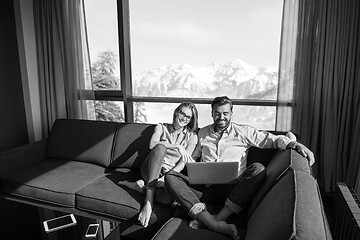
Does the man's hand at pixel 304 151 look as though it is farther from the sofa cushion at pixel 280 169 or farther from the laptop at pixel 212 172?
the laptop at pixel 212 172

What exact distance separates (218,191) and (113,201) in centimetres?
75

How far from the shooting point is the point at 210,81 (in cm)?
300

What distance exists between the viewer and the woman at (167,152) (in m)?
1.89

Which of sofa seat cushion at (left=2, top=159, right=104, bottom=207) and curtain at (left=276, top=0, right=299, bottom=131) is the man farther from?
sofa seat cushion at (left=2, top=159, right=104, bottom=207)

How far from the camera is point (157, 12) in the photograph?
303 cm

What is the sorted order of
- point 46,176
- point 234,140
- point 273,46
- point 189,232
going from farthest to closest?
point 273,46
point 46,176
point 234,140
point 189,232

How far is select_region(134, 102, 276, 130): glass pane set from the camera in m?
2.80

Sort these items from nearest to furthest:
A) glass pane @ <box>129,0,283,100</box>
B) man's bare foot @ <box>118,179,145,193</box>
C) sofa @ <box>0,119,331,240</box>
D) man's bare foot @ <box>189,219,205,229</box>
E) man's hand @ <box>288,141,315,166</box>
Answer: sofa @ <box>0,119,331,240</box> → man's bare foot @ <box>189,219,205,229</box> → man's hand @ <box>288,141,315,166</box> → man's bare foot @ <box>118,179,145,193</box> → glass pane @ <box>129,0,283,100</box>

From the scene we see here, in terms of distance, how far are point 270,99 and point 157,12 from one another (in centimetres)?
158

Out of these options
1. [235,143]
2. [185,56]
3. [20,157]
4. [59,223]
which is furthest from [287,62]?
[20,157]

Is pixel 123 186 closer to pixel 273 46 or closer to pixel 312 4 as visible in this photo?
pixel 273 46

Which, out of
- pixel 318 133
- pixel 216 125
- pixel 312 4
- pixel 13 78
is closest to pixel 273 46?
pixel 312 4

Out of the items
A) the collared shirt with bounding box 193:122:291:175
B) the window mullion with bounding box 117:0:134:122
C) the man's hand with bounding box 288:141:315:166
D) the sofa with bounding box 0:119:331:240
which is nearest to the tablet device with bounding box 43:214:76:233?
the sofa with bounding box 0:119:331:240

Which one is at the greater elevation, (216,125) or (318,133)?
(216,125)
